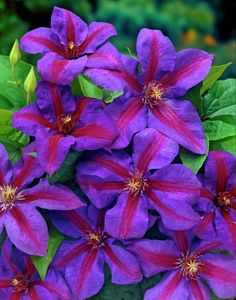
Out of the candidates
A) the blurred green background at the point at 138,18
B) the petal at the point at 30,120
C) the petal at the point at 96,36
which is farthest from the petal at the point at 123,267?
the blurred green background at the point at 138,18

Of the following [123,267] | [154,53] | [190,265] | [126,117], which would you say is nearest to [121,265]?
[123,267]

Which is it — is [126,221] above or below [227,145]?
below

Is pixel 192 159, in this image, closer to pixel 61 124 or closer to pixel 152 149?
pixel 152 149

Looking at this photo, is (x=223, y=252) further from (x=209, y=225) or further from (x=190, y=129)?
(x=190, y=129)

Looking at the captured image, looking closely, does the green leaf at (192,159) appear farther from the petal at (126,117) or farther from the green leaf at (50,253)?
the green leaf at (50,253)

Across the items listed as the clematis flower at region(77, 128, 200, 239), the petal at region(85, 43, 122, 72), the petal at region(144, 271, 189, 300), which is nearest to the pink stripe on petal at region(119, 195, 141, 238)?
the clematis flower at region(77, 128, 200, 239)

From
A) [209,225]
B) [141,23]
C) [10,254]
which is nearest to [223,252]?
[209,225]
